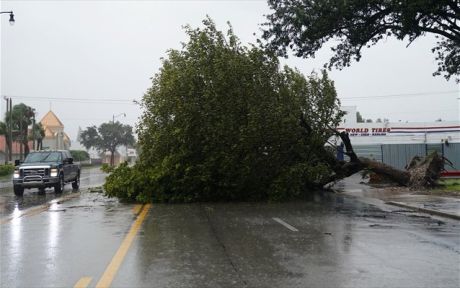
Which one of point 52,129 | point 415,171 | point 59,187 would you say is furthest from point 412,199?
point 52,129

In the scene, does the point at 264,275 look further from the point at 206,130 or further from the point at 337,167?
the point at 337,167

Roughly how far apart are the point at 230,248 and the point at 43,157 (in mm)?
17263

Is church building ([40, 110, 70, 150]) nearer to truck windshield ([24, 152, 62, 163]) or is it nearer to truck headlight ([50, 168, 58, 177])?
truck windshield ([24, 152, 62, 163])

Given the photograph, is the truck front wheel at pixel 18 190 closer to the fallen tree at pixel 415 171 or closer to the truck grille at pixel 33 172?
the truck grille at pixel 33 172

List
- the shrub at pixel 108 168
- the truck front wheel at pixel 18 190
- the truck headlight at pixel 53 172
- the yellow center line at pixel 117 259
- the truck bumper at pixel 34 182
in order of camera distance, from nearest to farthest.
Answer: the yellow center line at pixel 117 259
the shrub at pixel 108 168
the truck bumper at pixel 34 182
the truck front wheel at pixel 18 190
the truck headlight at pixel 53 172

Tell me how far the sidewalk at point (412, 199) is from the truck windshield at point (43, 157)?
13368 mm

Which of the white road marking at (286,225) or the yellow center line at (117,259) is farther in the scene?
the white road marking at (286,225)

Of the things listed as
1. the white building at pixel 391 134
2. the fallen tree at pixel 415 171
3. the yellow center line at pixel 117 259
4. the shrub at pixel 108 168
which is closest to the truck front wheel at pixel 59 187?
the shrub at pixel 108 168

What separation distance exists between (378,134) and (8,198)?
33759mm

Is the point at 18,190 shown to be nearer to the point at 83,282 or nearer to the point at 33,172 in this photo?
the point at 33,172

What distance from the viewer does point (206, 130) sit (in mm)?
18703

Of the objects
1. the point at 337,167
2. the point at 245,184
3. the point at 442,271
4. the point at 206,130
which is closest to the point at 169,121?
the point at 206,130

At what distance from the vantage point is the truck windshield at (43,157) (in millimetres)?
24141

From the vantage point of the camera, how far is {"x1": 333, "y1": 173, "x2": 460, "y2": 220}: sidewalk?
1602cm
